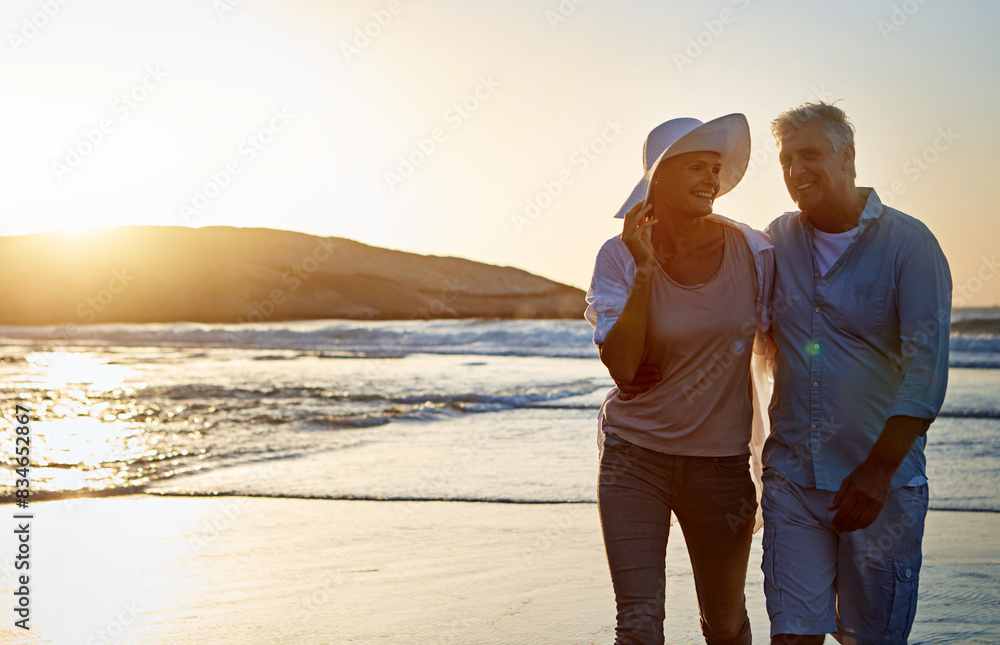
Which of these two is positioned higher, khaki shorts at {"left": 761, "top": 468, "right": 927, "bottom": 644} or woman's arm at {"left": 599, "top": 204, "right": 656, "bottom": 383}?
woman's arm at {"left": 599, "top": 204, "right": 656, "bottom": 383}

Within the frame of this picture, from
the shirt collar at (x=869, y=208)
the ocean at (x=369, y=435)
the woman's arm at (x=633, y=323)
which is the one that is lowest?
the ocean at (x=369, y=435)

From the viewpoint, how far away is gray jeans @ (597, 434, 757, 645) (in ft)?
7.83

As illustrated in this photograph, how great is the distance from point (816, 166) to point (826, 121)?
0.13 metres

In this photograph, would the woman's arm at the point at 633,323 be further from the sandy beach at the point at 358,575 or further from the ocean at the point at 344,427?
the ocean at the point at 344,427

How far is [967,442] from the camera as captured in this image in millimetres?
7617

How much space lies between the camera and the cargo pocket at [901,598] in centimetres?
229

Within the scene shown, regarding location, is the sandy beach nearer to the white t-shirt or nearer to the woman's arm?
the woman's arm

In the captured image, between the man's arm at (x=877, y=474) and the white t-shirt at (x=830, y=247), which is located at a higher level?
the white t-shirt at (x=830, y=247)

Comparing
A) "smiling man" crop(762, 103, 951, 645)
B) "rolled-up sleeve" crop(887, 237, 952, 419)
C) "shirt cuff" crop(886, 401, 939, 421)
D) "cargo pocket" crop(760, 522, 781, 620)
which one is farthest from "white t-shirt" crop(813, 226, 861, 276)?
"cargo pocket" crop(760, 522, 781, 620)

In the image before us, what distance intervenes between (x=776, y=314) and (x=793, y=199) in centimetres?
35

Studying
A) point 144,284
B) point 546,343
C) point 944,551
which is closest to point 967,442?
point 944,551

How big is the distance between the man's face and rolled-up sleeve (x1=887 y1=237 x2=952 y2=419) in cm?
29

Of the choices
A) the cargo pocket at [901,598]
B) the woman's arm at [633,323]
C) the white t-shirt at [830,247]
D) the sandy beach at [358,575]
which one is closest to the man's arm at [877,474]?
the cargo pocket at [901,598]

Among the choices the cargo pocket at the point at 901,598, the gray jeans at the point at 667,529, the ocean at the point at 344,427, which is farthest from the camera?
the ocean at the point at 344,427
